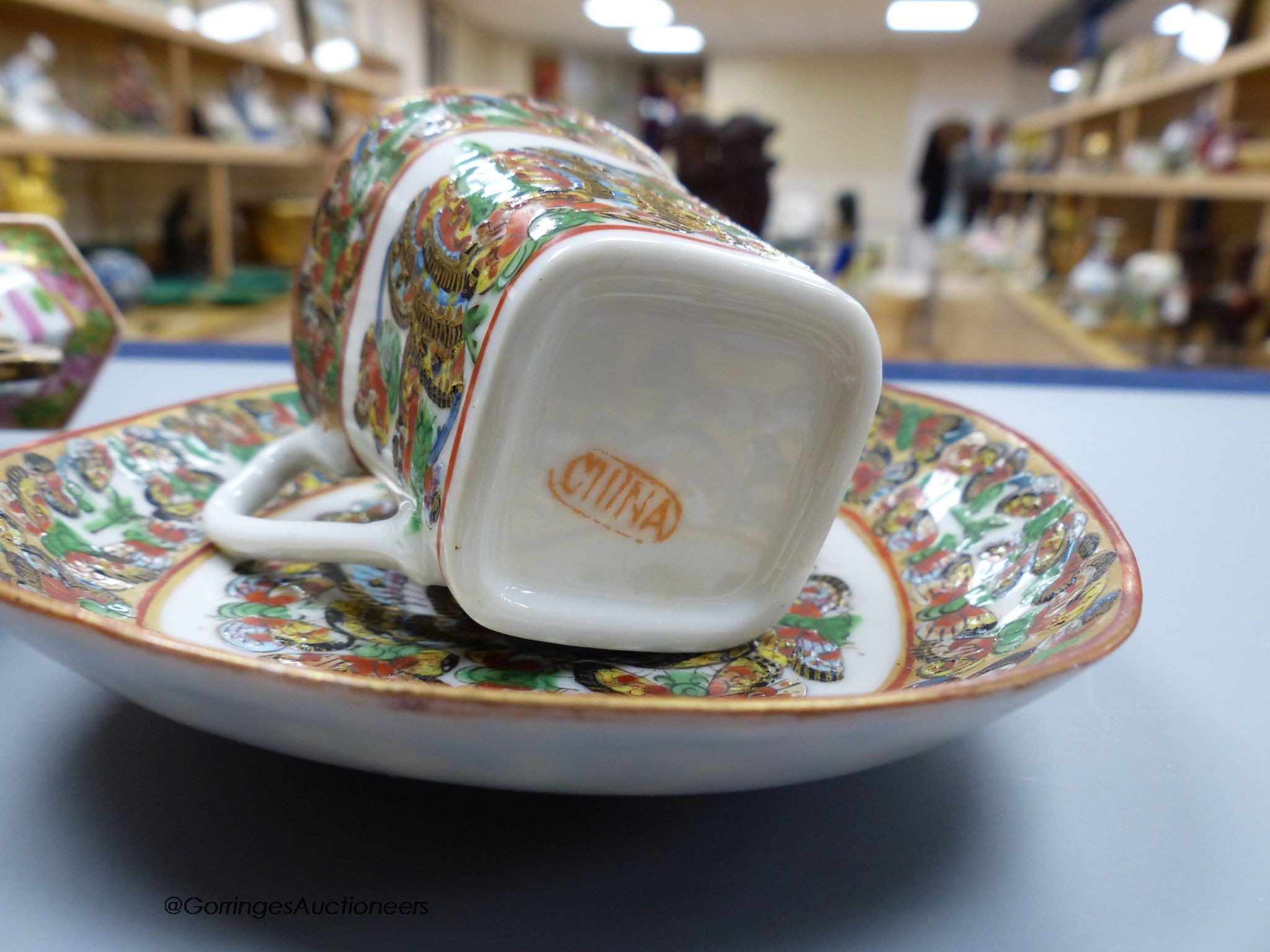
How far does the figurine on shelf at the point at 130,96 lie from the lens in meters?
1.83

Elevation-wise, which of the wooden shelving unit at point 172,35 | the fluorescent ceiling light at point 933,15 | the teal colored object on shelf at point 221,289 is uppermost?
the fluorescent ceiling light at point 933,15

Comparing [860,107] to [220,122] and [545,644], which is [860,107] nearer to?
[220,122]

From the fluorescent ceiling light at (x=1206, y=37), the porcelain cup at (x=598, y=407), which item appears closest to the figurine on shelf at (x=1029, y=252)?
the fluorescent ceiling light at (x=1206, y=37)

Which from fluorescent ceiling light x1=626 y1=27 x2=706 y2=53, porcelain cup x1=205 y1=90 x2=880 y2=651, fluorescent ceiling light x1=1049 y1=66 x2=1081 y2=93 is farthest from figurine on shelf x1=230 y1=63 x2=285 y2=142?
fluorescent ceiling light x1=626 y1=27 x2=706 y2=53

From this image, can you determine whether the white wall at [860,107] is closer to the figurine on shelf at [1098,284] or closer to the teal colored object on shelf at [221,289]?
the figurine on shelf at [1098,284]

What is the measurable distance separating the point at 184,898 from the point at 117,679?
0.18 feet

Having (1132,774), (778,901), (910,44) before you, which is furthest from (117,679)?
(910,44)

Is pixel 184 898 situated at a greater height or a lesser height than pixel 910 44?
lesser

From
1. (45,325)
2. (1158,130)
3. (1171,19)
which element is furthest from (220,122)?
(1171,19)

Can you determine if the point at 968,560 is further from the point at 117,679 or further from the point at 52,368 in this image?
the point at 52,368

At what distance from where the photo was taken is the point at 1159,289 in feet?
6.63

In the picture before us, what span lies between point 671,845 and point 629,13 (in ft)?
18.8

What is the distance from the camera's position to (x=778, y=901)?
0.25 meters

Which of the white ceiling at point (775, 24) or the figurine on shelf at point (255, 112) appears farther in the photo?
the white ceiling at point (775, 24)
